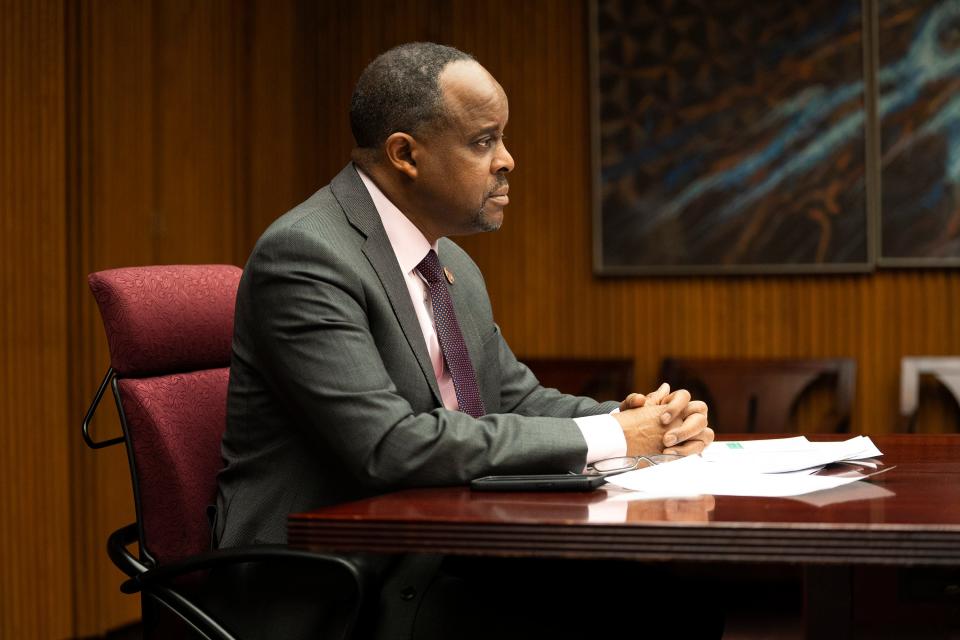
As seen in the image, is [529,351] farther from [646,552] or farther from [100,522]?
[646,552]

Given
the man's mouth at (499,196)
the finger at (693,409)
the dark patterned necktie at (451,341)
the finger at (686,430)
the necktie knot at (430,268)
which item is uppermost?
the man's mouth at (499,196)

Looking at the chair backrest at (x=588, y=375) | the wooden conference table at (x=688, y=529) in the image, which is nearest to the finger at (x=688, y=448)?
the wooden conference table at (x=688, y=529)

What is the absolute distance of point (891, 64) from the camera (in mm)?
4566

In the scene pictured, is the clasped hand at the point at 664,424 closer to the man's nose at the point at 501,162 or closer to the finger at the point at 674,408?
the finger at the point at 674,408

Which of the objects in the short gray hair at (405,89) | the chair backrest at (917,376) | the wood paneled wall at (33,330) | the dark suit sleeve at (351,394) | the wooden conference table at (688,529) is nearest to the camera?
the wooden conference table at (688,529)

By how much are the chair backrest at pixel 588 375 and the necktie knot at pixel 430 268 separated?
2732 mm

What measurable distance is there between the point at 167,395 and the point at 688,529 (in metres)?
1.10

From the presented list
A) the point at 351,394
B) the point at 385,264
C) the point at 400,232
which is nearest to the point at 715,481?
the point at 351,394

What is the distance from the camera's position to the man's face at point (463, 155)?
2.07 m

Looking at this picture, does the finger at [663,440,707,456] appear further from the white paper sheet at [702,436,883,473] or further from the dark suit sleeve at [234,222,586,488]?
the dark suit sleeve at [234,222,586,488]

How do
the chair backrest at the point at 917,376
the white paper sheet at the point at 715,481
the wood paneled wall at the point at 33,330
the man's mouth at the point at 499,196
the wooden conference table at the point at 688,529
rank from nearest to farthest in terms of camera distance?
1. the wooden conference table at the point at 688,529
2. the white paper sheet at the point at 715,481
3. the man's mouth at the point at 499,196
4. the wood paneled wall at the point at 33,330
5. the chair backrest at the point at 917,376

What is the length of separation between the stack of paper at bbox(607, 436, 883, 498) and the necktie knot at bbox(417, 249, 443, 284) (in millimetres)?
598

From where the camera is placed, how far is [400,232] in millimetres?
2098

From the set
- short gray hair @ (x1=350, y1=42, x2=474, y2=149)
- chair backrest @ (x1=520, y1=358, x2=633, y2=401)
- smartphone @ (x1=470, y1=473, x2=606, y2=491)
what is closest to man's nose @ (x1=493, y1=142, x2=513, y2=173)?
short gray hair @ (x1=350, y1=42, x2=474, y2=149)
